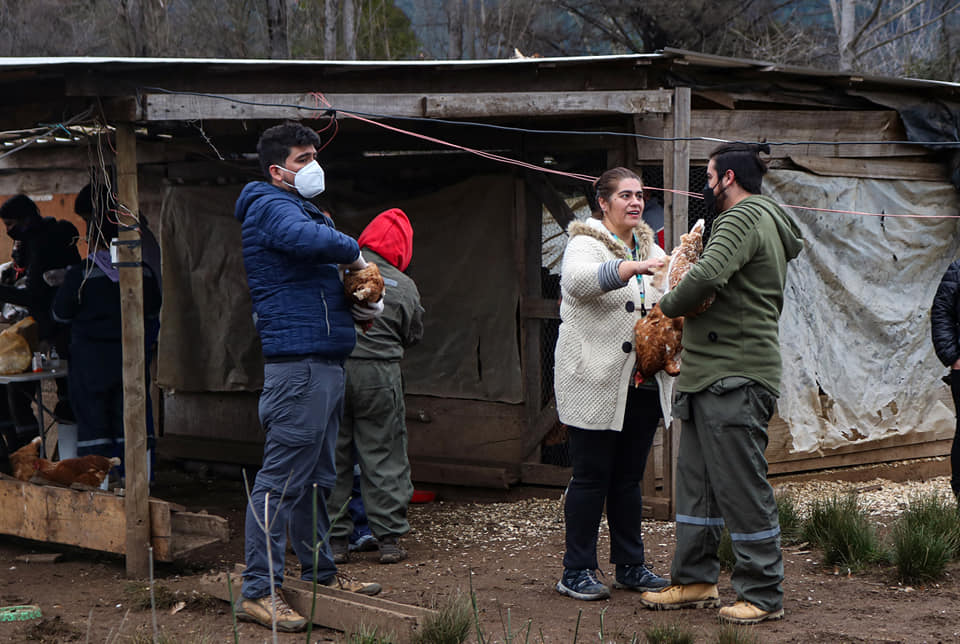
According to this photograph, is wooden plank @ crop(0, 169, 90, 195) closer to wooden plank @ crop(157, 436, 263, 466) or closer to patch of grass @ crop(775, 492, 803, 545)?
wooden plank @ crop(157, 436, 263, 466)

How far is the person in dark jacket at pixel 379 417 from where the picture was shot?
601 cm

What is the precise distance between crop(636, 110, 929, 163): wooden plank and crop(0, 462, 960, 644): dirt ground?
2.56 meters

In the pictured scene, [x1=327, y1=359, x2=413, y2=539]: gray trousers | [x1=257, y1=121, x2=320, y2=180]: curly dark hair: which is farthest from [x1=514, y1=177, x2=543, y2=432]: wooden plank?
[x1=257, y1=121, x2=320, y2=180]: curly dark hair

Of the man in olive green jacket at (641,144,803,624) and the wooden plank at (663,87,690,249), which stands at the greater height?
the wooden plank at (663,87,690,249)

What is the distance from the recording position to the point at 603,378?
470 cm

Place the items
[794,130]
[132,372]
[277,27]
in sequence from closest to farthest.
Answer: [132,372] → [794,130] → [277,27]

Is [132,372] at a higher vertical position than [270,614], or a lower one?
higher

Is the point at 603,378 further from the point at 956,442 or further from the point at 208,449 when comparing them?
the point at 208,449

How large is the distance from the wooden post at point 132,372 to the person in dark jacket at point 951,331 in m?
4.56

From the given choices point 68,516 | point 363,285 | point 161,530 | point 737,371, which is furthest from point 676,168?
point 68,516


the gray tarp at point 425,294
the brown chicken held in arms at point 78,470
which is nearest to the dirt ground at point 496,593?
the brown chicken held in arms at point 78,470

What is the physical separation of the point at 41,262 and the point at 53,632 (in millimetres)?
3110

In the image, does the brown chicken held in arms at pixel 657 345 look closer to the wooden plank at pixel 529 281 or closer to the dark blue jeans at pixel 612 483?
the dark blue jeans at pixel 612 483

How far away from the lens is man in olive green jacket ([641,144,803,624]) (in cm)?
430
